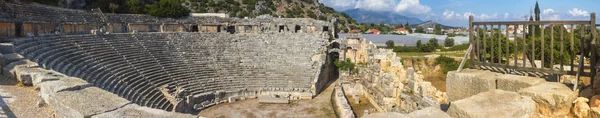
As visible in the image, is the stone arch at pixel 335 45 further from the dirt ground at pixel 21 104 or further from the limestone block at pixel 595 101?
the limestone block at pixel 595 101

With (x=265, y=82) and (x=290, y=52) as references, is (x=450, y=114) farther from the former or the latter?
(x=290, y=52)

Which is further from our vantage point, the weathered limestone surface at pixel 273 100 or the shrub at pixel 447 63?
the shrub at pixel 447 63

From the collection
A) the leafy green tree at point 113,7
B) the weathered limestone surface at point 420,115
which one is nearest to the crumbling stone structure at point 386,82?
the weathered limestone surface at point 420,115

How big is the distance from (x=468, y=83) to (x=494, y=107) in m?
1.82

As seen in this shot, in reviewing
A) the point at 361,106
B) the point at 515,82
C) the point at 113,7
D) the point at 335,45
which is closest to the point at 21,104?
the point at 515,82

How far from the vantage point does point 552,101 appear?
15.0 feet

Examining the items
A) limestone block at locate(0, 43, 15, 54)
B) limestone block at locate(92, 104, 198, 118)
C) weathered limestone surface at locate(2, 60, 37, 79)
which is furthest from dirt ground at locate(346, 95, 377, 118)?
limestone block at locate(92, 104, 198, 118)

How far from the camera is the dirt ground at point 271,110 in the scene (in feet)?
52.9

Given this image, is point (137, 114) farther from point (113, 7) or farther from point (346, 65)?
point (113, 7)

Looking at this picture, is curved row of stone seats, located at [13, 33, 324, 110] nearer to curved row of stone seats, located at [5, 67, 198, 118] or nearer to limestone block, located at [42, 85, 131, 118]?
curved row of stone seats, located at [5, 67, 198, 118]

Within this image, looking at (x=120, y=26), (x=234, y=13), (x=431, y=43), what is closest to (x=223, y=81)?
(x=120, y=26)

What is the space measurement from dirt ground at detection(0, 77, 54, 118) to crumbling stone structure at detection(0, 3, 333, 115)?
1162mm

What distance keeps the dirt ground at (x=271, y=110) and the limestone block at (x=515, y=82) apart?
10713 millimetres

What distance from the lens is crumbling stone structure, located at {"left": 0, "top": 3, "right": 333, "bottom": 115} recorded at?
1320 cm
